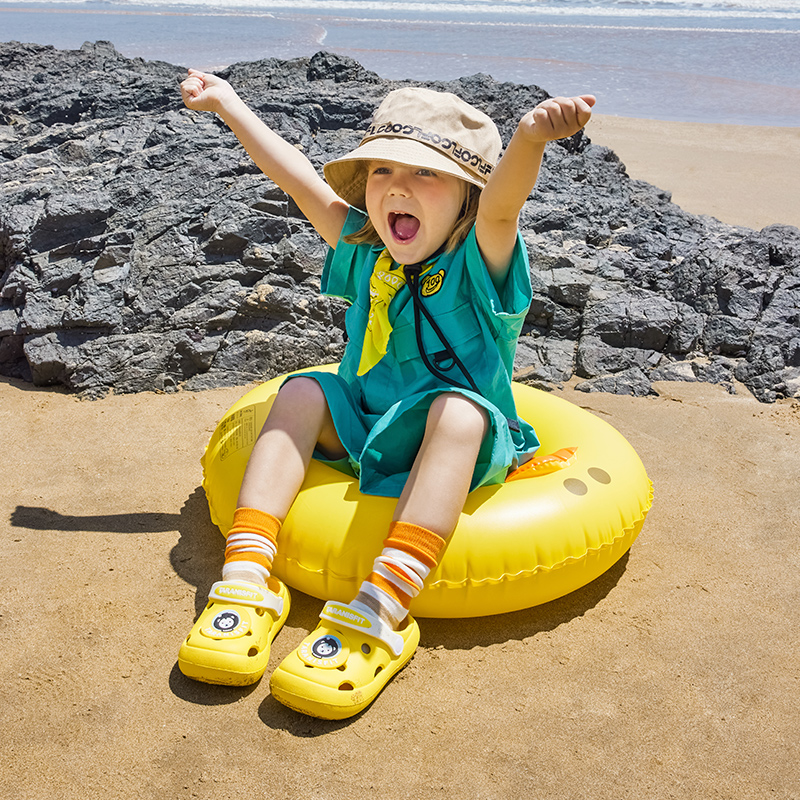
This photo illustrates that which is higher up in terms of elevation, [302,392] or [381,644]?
[302,392]

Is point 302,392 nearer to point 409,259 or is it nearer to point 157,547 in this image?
point 409,259

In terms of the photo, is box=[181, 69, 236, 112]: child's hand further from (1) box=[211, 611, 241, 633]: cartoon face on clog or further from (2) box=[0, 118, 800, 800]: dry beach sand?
(1) box=[211, 611, 241, 633]: cartoon face on clog

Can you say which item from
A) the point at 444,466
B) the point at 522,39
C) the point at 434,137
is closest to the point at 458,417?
the point at 444,466

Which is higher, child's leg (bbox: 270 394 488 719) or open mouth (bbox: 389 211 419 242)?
open mouth (bbox: 389 211 419 242)

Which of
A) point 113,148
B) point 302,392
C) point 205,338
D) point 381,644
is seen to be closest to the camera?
point 381,644

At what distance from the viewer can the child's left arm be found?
1756 mm

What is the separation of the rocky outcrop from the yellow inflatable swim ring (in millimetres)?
1383

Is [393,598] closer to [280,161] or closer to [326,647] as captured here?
[326,647]

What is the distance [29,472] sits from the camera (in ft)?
9.39

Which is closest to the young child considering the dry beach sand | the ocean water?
the dry beach sand

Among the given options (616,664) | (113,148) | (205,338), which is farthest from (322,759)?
(113,148)

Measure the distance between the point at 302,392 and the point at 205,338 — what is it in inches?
60.2

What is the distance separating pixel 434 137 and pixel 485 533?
106 cm

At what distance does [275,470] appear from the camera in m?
2.18
